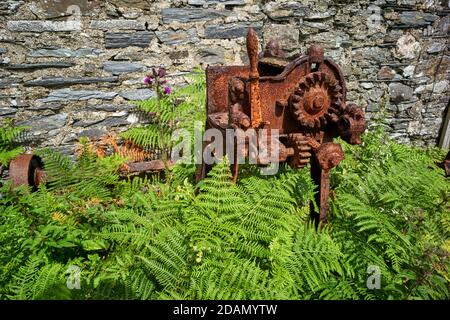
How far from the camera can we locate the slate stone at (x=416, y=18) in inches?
169

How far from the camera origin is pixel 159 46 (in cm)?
368

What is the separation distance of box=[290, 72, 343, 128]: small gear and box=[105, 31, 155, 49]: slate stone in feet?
7.10

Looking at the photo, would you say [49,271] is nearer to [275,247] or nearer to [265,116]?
[275,247]

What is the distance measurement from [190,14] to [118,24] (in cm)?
76

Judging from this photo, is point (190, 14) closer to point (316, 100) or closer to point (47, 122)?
point (47, 122)

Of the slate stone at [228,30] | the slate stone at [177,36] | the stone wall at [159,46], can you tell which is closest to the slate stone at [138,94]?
the stone wall at [159,46]

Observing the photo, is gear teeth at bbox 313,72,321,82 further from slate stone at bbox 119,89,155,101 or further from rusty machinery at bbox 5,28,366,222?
slate stone at bbox 119,89,155,101

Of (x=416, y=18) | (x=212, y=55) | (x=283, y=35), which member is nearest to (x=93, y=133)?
(x=212, y=55)

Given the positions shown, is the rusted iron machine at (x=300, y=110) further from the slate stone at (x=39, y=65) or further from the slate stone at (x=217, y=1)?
the slate stone at (x=39, y=65)

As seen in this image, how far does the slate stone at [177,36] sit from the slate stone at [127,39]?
0.11 meters
